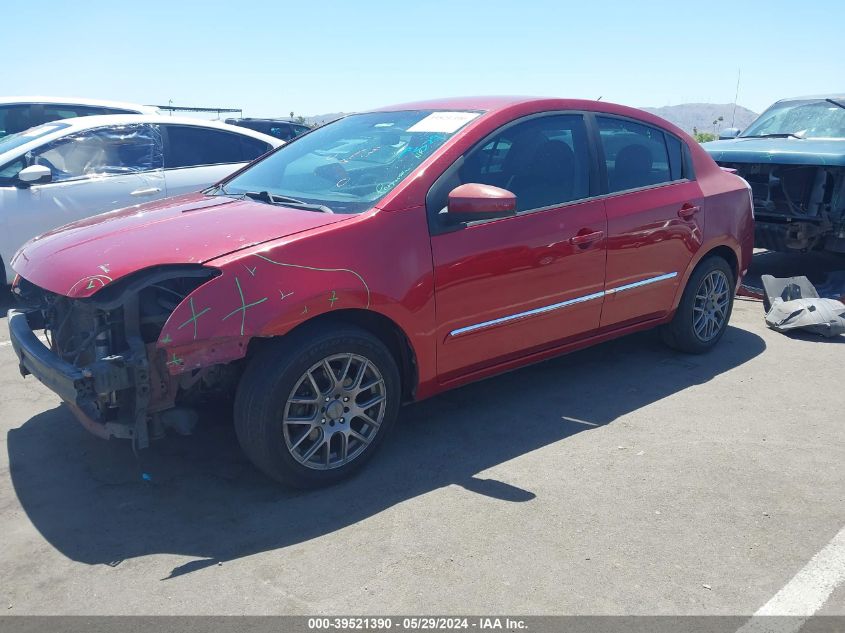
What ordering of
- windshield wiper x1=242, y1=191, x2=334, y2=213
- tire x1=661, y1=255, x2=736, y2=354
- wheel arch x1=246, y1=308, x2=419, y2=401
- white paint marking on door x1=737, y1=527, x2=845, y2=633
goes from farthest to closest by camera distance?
tire x1=661, y1=255, x2=736, y2=354, windshield wiper x1=242, y1=191, x2=334, y2=213, wheel arch x1=246, y1=308, x2=419, y2=401, white paint marking on door x1=737, y1=527, x2=845, y2=633

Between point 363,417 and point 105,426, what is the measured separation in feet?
3.73

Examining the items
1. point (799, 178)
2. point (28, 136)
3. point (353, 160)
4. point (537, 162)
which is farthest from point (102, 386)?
point (799, 178)

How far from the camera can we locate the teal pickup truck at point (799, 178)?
7082 mm

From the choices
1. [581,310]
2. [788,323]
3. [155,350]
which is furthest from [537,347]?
[788,323]

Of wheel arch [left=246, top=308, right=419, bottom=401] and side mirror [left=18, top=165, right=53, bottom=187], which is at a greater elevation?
side mirror [left=18, top=165, right=53, bottom=187]

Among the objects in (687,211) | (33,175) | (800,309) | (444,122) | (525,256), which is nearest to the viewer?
(525,256)

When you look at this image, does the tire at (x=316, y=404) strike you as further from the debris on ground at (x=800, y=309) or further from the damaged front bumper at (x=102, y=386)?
the debris on ground at (x=800, y=309)

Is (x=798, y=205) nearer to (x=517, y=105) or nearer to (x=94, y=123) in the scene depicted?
(x=517, y=105)

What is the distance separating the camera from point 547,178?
429cm

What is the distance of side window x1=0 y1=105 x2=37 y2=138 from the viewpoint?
8969 millimetres

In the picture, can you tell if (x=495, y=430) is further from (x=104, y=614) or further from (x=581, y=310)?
(x=104, y=614)

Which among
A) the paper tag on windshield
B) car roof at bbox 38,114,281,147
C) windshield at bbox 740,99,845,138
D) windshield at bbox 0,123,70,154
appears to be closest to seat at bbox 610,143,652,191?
the paper tag on windshield

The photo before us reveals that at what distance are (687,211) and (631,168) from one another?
53 centimetres

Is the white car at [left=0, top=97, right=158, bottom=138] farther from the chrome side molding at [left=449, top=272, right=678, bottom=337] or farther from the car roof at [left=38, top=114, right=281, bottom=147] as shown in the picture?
the chrome side molding at [left=449, top=272, right=678, bottom=337]
